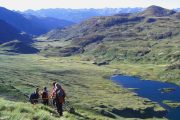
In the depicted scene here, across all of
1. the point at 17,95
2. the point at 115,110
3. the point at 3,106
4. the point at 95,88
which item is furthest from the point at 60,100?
the point at 95,88

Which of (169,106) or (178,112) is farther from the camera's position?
(169,106)

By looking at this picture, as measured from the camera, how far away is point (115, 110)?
Answer: 128500 millimetres

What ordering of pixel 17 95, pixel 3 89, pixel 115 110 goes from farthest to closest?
1. pixel 115 110
2. pixel 3 89
3. pixel 17 95

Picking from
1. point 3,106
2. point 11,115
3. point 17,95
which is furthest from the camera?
point 17,95

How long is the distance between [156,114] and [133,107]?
9.02m

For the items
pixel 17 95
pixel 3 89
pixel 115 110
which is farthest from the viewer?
pixel 115 110

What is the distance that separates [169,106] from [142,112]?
2350 centimetres

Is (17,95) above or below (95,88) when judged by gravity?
above

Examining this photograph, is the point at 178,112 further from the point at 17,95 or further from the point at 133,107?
the point at 17,95

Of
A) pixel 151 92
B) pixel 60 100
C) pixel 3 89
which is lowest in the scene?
pixel 151 92

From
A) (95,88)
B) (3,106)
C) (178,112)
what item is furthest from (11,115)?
(95,88)

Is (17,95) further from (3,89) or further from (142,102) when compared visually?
(142,102)

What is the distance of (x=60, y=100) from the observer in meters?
36.5

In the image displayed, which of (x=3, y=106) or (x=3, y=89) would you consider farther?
(x=3, y=89)
